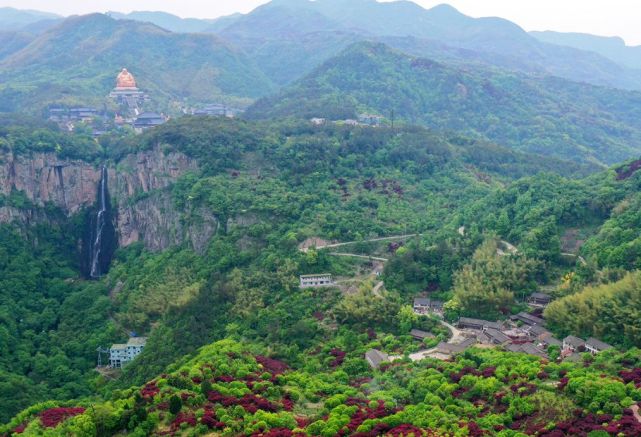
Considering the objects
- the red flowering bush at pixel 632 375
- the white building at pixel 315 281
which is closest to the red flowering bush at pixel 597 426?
the red flowering bush at pixel 632 375

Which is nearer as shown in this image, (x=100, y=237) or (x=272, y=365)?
(x=272, y=365)

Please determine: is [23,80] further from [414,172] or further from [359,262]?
[359,262]

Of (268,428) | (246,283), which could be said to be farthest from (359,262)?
(268,428)

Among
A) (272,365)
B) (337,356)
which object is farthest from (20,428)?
(337,356)

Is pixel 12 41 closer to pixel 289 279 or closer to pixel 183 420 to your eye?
pixel 289 279

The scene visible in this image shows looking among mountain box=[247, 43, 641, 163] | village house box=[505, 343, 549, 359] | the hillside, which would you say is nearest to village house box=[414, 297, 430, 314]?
village house box=[505, 343, 549, 359]

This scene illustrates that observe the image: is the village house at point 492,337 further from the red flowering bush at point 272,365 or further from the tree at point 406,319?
the red flowering bush at point 272,365

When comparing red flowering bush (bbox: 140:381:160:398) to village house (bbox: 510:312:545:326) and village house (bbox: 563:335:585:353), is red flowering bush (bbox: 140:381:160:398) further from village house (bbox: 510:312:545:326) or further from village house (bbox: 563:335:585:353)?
village house (bbox: 510:312:545:326)

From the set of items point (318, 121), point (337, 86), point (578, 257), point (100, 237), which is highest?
point (337, 86)
